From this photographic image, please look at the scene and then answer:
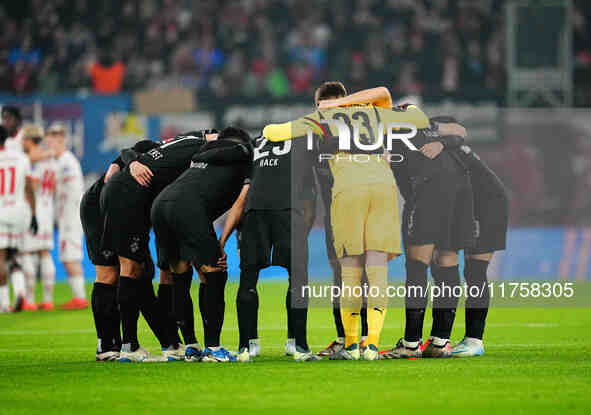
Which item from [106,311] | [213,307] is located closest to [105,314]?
[106,311]

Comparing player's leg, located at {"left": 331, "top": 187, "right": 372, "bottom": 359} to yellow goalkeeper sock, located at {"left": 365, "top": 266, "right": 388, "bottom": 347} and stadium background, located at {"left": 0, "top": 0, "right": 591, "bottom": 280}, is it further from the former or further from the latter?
stadium background, located at {"left": 0, "top": 0, "right": 591, "bottom": 280}

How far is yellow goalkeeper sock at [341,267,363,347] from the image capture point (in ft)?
27.1

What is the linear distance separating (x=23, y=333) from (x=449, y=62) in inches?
566

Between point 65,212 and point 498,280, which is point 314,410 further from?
point 498,280

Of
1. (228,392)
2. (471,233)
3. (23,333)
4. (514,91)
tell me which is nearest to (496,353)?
(471,233)

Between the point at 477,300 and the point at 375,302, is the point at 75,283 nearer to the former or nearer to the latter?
the point at 477,300

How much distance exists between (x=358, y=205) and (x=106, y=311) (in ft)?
7.51

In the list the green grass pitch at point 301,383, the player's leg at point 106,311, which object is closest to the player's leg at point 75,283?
the green grass pitch at point 301,383

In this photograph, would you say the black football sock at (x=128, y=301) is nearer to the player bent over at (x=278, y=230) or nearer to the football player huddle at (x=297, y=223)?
the football player huddle at (x=297, y=223)

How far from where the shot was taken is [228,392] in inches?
263

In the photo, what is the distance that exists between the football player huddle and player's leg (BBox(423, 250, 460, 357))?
0.01 metres

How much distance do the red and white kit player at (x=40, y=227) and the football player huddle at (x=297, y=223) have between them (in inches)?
236

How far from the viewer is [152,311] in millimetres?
8734

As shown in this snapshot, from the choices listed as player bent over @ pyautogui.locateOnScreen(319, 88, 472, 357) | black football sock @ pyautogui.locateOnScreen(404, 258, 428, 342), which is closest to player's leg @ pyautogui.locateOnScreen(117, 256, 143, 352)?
player bent over @ pyautogui.locateOnScreen(319, 88, 472, 357)
